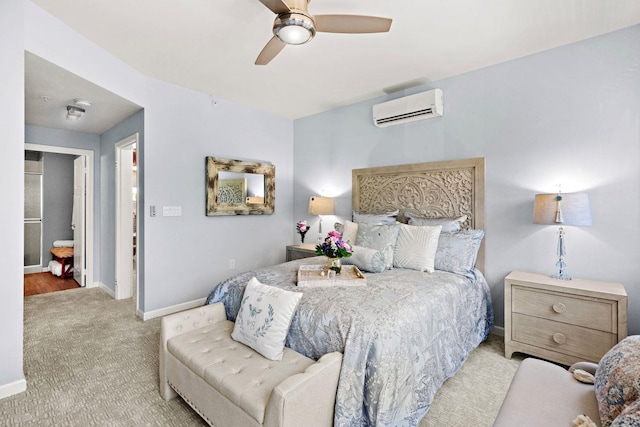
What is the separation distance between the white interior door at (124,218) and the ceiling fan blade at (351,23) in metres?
3.23

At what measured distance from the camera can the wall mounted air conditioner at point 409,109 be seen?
10.6ft

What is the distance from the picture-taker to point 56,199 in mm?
5988

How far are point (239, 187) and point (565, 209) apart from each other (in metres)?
3.54

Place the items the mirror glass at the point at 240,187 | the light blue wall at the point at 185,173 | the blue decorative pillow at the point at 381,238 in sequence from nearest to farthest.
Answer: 1. the blue decorative pillow at the point at 381,238
2. the light blue wall at the point at 185,173
3. the mirror glass at the point at 240,187

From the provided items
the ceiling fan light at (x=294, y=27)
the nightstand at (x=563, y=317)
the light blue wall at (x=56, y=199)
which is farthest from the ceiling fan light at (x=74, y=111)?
the nightstand at (x=563, y=317)

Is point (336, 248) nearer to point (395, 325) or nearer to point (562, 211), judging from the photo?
point (395, 325)

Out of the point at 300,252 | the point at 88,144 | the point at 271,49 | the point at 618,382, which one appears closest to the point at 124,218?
the point at 88,144

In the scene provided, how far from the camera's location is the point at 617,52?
2418 millimetres

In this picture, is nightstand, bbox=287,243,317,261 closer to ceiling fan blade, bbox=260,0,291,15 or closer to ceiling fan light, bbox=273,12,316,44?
ceiling fan light, bbox=273,12,316,44

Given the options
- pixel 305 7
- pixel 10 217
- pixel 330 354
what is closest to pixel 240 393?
pixel 330 354

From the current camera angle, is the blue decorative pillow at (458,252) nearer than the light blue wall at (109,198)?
Yes

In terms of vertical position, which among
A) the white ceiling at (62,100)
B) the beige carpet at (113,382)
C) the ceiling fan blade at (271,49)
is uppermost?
the ceiling fan blade at (271,49)

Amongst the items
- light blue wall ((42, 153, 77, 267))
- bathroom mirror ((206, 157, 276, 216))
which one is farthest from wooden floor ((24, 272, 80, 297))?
bathroom mirror ((206, 157, 276, 216))

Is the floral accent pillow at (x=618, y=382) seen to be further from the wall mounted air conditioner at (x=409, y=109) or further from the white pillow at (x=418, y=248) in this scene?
the wall mounted air conditioner at (x=409, y=109)
